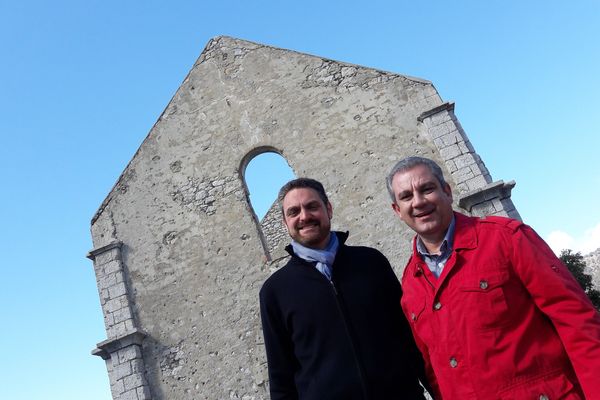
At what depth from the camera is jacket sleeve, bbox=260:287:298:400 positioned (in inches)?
108

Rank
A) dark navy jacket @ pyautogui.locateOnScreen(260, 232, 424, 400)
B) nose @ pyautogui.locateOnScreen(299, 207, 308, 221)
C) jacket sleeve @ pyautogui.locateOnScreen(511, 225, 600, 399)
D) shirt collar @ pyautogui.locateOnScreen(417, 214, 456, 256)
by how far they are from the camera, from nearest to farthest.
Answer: jacket sleeve @ pyautogui.locateOnScreen(511, 225, 600, 399) → shirt collar @ pyautogui.locateOnScreen(417, 214, 456, 256) → dark navy jacket @ pyautogui.locateOnScreen(260, 232, 424, 400) → nose @ pyautogui.locateOnScreen(299, 207, 308, 221)

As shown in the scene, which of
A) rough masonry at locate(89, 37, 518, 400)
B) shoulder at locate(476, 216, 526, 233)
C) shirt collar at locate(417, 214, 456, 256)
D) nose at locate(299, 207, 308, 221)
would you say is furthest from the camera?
rough masonry at locate(89, 37, 518, 400)

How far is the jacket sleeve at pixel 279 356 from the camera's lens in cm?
273

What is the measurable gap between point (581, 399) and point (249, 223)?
602 cm

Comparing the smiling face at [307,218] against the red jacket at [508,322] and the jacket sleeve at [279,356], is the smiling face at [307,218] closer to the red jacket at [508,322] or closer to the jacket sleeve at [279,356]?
the jacket sleeve at [279,356]

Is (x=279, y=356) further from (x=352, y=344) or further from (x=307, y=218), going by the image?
(x=307, y=218)

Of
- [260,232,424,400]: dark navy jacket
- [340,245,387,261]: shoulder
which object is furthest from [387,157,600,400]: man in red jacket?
[340,245,387,261]: shoulder

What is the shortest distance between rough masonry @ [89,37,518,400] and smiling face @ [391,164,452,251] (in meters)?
4.55

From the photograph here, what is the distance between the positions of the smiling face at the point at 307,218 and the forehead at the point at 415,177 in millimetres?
493

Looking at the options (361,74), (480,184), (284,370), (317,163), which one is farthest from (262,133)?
(284,370)

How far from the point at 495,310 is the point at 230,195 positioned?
612 centimetres

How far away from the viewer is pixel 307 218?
8.92 ft

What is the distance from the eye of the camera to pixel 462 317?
6.97 feet

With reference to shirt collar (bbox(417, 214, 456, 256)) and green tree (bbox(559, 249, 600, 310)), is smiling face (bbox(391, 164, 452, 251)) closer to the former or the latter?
shirt collar (bbox(417, 214, 456, 256))
